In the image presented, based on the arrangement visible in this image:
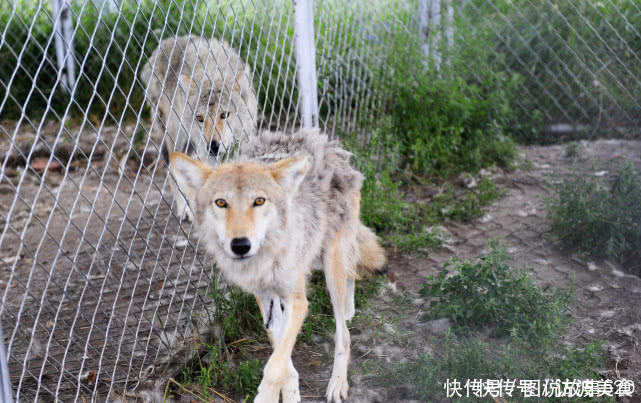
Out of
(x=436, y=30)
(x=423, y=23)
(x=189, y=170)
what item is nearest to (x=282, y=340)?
(x=189, y=170)

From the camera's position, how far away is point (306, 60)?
4.93 m

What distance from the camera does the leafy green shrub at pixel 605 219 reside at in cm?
468

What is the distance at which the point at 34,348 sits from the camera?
3980 mm

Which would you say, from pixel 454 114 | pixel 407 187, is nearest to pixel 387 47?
pixel 454 114

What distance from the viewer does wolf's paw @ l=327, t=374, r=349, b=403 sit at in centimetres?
356

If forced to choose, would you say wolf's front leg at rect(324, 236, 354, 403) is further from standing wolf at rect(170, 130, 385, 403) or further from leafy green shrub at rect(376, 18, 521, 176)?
leafy green shrub at rect(376, 18, 521, 176)

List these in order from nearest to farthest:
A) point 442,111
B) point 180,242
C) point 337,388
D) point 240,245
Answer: point 240,245
point 337,388
point 180,242
point 442,111

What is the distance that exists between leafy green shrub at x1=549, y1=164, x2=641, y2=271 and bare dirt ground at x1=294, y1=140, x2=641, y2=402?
4.2 inches

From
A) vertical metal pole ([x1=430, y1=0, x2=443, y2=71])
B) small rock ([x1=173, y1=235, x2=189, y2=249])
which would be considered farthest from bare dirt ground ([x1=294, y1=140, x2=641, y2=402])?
small rock ([x1=173, y1=235, x2=189, y2=249])

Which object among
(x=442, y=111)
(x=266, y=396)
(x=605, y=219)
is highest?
(x=442, y=111)

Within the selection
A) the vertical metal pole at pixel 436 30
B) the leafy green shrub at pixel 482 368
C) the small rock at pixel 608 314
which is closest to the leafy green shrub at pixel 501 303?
the leafy green shrub at pixel 482 368

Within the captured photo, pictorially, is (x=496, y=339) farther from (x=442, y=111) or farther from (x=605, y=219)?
(x=442, y=111)

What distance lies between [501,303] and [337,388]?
3.67 feet

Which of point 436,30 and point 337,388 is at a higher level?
point 436,30
